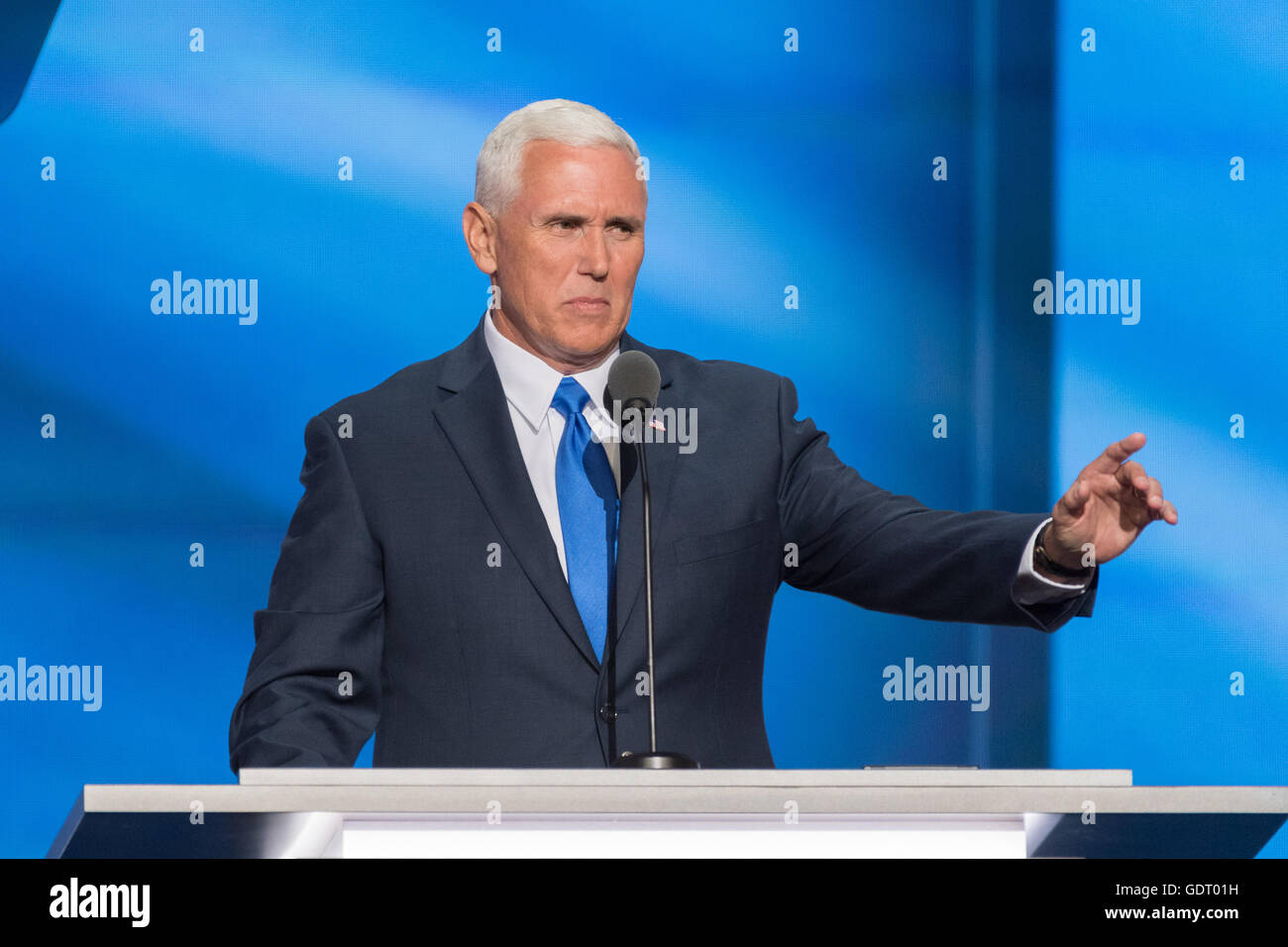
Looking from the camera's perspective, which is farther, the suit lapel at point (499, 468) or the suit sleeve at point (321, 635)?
the suit lapel at point (499, 468)

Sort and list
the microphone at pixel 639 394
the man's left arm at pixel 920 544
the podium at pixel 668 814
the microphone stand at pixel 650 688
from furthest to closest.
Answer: the man's left arm at pixel 920 544
the microphone at pixel 639 394
the microphone stand at pixel 650 688
the podium at pixel 668 814

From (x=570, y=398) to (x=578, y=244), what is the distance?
0.78 ft

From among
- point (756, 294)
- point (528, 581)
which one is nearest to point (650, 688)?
point (528, 581)

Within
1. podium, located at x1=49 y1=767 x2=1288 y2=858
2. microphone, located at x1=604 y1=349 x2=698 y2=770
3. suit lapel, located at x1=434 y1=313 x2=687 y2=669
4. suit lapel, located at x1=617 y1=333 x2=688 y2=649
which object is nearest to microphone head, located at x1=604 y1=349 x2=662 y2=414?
microphone, located at x1=604 y1=349 x2=698 y2=770

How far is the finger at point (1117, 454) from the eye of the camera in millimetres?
1626

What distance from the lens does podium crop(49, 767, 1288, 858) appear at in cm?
124

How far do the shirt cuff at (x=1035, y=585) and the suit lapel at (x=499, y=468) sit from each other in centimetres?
58

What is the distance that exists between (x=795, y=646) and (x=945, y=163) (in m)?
1.15

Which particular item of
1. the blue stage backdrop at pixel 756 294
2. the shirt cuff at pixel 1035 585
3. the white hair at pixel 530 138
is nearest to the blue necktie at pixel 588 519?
A: the white hair at pixel 530 138

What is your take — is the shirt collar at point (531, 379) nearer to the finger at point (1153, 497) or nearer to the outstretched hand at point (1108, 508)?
the outstretched hand at point (1108, 508)

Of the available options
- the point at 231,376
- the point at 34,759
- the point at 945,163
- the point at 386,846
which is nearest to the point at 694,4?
the point at 945,163

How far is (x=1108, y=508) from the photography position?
1769 millimetres
